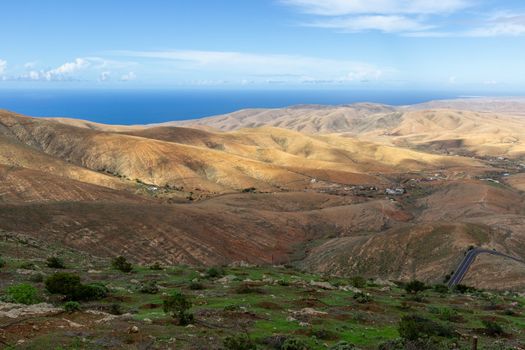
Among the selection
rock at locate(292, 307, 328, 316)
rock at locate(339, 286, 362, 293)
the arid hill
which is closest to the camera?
rock at locate(292, 307, 328, 316)

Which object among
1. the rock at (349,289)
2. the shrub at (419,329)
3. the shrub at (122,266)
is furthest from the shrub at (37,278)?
the rock at (349,289)

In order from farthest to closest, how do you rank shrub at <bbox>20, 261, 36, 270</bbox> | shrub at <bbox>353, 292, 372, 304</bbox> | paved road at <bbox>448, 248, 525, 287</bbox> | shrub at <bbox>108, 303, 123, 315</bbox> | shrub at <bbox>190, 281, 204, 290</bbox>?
paved road at <bbox>448, 248, 525, 287</bbox> → shrub at <bbox>20, 261, 36, 270</bbox> → shrub at <bbox>190, 281, 204, 290</bbox> → shrub at <bbox>353, 292, 372, 304</bbox> → shrub at <bbox>108, 303, 123, 315</bbox>

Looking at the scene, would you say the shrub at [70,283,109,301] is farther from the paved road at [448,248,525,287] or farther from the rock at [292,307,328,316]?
the paved road at [448,248,525,287]

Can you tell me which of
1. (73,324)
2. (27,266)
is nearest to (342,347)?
(73,324)

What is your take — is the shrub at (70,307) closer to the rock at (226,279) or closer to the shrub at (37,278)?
the shrub at (37,278)

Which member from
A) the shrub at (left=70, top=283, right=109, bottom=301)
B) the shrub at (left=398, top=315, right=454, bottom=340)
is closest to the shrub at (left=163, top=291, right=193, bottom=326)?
the shrub at (left=70, top=283, right=109, bottom=301)

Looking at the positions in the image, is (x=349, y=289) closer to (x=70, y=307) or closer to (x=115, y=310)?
(x=115, y=310)

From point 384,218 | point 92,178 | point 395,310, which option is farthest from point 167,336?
point 92,178
